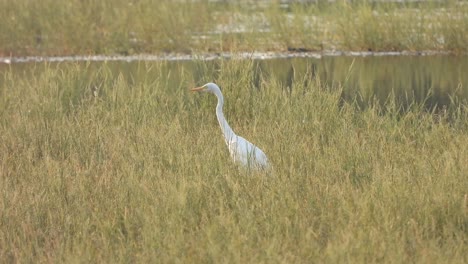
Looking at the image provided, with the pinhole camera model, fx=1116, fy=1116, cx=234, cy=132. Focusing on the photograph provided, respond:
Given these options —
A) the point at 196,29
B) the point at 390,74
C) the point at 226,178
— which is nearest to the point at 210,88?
the point at 226,178

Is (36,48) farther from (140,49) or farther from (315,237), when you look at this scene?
(315,237)

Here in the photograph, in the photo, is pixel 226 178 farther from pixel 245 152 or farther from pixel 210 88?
pixel 210 88

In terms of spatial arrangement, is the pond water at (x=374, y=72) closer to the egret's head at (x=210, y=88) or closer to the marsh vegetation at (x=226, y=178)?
the marsh vegetation at (x=226, y=178)

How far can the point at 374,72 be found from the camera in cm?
1416

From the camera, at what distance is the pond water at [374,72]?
12312 millimetres

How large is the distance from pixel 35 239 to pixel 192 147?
2097 mm

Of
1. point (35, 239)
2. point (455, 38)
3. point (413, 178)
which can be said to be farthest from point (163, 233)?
point (455, 38)

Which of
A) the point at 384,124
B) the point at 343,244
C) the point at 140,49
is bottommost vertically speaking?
the point at 140,49

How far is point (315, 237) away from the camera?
5.12 metres

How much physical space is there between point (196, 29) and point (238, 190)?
1151cm

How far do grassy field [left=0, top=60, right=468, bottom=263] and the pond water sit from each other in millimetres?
3665

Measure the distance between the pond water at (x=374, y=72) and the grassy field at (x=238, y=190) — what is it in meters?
3.67

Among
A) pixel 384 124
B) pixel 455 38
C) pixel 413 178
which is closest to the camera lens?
pixel 413 178

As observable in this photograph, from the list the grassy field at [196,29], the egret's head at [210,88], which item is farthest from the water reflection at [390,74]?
the egret's head at [210,88]
